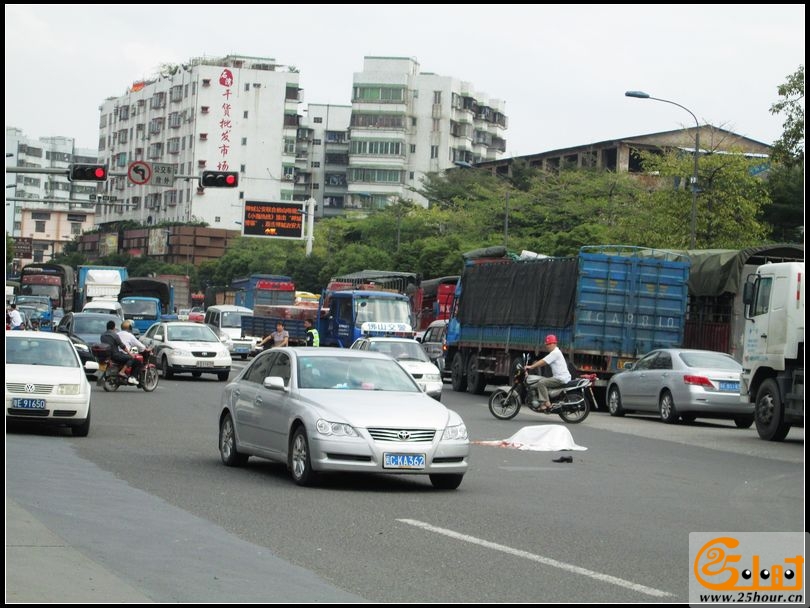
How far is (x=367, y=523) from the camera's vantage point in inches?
462

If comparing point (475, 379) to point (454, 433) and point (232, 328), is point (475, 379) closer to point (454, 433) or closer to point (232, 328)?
point (232, 328)

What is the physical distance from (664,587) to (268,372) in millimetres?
7992

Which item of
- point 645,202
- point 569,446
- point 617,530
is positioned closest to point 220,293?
point 645,202

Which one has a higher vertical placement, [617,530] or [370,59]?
[370,59]

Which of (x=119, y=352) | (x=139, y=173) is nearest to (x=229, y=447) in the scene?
(x=119, y=352)

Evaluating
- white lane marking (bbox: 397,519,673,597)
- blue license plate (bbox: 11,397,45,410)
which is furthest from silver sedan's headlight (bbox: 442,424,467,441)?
blue license plate (bbox: 11,397,45,410)

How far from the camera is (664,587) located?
29.2 feet

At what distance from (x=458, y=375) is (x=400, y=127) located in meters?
103

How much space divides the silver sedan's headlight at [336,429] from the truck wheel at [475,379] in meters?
24.5

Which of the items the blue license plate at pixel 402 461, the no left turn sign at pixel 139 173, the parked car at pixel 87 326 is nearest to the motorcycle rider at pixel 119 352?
the parked car at pixel 87 326

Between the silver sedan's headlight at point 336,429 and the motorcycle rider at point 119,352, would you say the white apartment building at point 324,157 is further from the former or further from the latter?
the silver sedan's headlight at point 336,429

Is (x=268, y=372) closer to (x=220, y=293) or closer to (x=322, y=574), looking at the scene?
(x=322, y=574)

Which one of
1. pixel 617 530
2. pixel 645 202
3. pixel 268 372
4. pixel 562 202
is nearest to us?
pixel 617 530

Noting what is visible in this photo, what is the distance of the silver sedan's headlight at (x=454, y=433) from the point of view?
14.3 m
